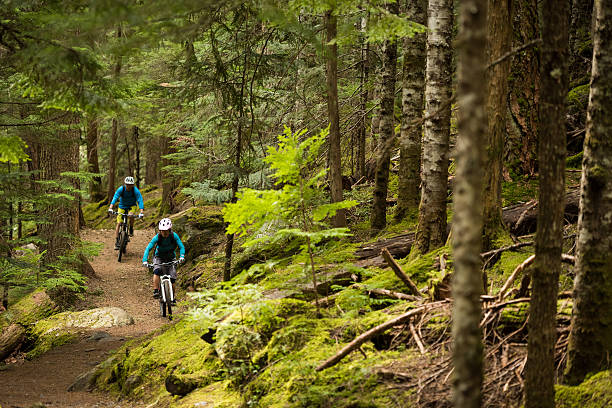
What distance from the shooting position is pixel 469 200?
205cm

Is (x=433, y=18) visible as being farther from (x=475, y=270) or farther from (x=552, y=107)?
(x=475, y=270)

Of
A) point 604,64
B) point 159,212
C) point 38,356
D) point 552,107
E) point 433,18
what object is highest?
point 433,18

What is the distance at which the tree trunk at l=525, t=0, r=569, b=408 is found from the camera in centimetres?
315

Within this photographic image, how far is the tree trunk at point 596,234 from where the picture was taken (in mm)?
3488

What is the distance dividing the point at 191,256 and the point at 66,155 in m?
5.01

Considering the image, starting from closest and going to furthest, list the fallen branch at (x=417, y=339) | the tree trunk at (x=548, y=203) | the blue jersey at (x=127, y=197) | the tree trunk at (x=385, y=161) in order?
the tree trunk at (x=548, y=203), the fallen branch at (x=417, y=339), the tree trunk at (x=385, y=161), the blue jersey at (x=127, y=197)

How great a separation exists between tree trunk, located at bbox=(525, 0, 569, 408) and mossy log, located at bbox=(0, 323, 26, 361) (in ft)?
33.6

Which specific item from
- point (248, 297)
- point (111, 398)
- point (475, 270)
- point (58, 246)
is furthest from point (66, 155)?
point (475, 270)

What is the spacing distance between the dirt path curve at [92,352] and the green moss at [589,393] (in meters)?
5.29

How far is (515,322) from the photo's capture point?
14.9ft

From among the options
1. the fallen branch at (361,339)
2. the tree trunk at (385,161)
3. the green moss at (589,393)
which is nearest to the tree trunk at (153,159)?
the tree trunk at (385,161)

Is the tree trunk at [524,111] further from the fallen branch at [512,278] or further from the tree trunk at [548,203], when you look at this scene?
the tree trunk at [548,203]

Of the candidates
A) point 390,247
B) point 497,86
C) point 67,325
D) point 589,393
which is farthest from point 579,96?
point 67,325

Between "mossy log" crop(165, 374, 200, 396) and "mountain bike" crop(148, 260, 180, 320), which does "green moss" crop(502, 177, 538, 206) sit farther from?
"mountain bike" crop(148, 260, 180, 320)
